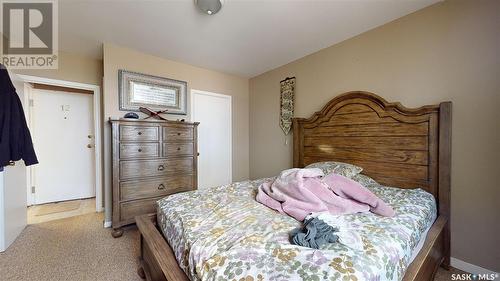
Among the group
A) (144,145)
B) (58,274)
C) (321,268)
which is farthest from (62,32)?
(321,268)

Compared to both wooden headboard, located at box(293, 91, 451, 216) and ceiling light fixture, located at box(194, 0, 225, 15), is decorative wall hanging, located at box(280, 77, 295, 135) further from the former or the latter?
ceiling light fixture, located at box(194, 0, 225, 15)

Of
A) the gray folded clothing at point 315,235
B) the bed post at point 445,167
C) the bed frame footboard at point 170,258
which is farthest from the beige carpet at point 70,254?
the bed post at point 445,167

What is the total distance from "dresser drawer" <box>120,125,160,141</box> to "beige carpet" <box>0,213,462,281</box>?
1.12 meters

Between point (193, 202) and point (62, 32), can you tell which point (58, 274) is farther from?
point (62, 32)

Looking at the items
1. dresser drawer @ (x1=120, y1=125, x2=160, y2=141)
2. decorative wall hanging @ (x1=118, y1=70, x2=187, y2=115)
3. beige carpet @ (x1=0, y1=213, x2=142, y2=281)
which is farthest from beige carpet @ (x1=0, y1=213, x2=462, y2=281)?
decorative wall hanging @ (x1=118, y1=70, x2=187, y2=115)

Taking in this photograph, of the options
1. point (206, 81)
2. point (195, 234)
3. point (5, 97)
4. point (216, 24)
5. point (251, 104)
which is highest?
point (216, 24)

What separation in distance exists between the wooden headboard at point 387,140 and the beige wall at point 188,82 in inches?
57.9

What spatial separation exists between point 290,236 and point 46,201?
435 centimetres

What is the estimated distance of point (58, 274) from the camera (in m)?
1.63

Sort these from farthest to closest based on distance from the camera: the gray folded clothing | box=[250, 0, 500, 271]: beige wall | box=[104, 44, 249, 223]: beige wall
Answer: box=[104, 44, 249, 223]: beige wall
box=[250, 0, 500, 271]: beige wall
the gray folded clothing

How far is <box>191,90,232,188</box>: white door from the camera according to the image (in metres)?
3.36

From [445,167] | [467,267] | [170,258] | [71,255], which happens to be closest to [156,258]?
[170,258]

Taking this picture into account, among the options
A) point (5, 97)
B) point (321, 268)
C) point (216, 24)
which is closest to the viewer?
point (321, 268)

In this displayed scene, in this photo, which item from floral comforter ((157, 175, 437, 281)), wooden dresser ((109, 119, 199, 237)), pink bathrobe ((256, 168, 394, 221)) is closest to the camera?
floral comforter ((157, 175, 437, 281))
